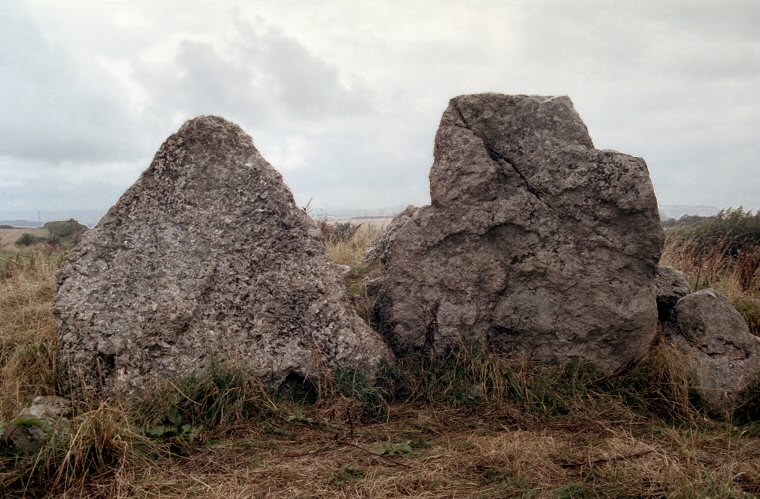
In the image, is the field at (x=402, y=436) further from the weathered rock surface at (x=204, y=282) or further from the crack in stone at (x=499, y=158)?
the crack in stone at (x=499, y=158)

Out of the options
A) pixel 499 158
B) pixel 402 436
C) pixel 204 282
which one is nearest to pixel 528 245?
pixel 499 158

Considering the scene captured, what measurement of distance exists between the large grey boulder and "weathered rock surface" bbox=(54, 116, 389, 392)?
0.79 metres

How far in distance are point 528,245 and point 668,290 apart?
1.77 m

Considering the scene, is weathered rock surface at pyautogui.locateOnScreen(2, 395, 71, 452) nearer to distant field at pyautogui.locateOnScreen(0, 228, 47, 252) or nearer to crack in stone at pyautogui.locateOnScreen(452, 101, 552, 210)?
crack in stone at pyautogui.locateOnScreen(452, 101, 552, 210)

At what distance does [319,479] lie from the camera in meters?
4.04

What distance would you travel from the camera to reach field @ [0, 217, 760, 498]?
155 inches

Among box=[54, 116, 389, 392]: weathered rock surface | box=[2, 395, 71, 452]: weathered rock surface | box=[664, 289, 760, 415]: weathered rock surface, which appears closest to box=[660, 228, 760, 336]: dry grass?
box=[664, 289, 760, 415]: weathered rock surface

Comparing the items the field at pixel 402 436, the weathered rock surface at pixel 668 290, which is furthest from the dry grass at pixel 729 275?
the field at pixel 402 436

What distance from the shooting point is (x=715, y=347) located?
6008 mm

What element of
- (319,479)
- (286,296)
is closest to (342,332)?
(286,296)

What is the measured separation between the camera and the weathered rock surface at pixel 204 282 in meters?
5.07

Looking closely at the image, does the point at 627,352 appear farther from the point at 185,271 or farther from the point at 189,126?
the point at 189,126

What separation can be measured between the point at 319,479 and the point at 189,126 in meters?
3.32

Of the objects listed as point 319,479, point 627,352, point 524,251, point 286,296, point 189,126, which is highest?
point 189,126
